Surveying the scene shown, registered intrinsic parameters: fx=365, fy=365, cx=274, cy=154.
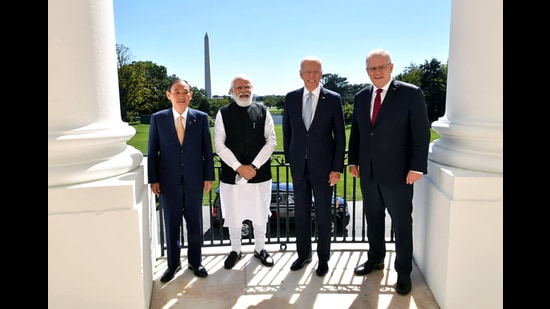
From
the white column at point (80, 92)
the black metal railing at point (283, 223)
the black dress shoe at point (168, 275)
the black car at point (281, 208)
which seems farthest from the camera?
the black car at point (281, 208)

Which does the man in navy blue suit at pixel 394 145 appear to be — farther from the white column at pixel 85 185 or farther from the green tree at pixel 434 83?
the green tree at pixel 434 83

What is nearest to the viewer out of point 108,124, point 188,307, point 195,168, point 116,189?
point 116,189

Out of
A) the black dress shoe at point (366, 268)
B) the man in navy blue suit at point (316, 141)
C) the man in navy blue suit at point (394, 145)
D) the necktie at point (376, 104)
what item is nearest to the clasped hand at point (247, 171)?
the man in navy blue suit at point (316, 141)

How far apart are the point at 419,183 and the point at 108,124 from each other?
3281mm

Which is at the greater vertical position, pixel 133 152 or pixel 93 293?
pixel 133 152

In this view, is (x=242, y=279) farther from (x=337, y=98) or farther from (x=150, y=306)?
(x=337, y=98)

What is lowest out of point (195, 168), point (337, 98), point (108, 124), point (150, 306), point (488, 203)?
point (150, 306)

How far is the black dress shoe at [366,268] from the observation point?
405 cm

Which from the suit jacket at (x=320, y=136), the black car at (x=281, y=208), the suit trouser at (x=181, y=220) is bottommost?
the black car at (x=281, y=208)

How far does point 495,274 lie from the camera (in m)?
3.27

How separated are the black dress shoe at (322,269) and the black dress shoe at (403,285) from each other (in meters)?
0.76

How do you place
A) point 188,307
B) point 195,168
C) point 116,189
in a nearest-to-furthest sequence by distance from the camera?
point 116,189 → point 188,307 → point 195,168

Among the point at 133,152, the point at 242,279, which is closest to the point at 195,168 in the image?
the point at 133,152

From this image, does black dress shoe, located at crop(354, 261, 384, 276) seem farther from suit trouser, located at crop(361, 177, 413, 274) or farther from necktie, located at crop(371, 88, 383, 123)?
necktie, located at crop(371, 88, 383, 123)
